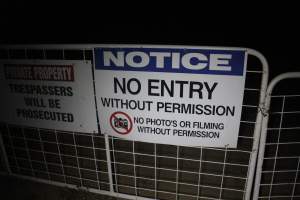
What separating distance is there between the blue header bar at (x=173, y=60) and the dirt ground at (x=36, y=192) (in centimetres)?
204

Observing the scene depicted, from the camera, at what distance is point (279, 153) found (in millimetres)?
4418

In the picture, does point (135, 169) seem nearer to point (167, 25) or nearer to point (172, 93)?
point (172, 93)

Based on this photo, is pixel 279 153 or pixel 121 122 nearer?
pixel 121 122

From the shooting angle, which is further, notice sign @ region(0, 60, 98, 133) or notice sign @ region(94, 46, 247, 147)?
notice sign @ region(0, 60, 98, 133)

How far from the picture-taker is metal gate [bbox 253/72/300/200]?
2533mm

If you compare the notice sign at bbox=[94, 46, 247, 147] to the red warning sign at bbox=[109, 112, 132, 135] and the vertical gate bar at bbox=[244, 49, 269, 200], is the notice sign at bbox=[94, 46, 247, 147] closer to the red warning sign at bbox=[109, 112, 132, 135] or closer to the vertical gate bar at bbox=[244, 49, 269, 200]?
the red warning sign at bbox=[109, 112, 132, 135]

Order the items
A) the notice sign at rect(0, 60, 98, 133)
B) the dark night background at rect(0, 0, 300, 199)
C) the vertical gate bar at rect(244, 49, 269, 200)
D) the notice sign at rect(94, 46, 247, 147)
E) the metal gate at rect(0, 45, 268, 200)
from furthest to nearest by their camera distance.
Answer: the dark night background at rect(0, 0, 300, 199), the metal gate at rect(0, 45, 268, 200), the notice sign at rect(0, 60, 98, 133), the notice sign at rect(94, 46, 247, 147), the vertical gate bar at rect(244, 49, 269, 200)

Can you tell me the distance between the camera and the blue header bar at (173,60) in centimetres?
244

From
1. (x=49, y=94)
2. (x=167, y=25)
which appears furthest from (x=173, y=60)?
(x=167, y=25)

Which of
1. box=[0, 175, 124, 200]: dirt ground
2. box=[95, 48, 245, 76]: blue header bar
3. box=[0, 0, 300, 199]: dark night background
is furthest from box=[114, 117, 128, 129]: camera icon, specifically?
box=[0, 0, 300, 199]: dark night background

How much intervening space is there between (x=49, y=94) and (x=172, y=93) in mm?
1716

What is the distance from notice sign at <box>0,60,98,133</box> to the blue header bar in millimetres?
303

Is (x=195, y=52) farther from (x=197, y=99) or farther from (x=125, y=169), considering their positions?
(x=125, y=169)

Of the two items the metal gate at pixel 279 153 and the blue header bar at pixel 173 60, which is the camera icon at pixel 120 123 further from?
the metal gate at pixel 279 153
